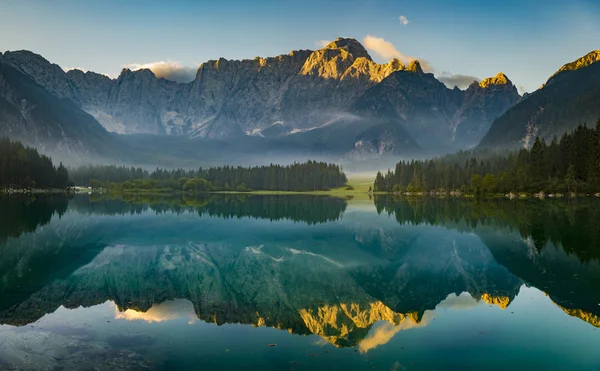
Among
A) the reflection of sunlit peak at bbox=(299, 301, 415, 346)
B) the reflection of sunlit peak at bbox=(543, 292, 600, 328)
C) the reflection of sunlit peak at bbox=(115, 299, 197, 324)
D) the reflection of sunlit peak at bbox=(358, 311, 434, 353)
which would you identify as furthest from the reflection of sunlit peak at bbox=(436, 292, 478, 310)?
the reflection of sunlit peak at bbox=(115, 299, 197, 324)

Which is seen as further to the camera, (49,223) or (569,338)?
(49,223)

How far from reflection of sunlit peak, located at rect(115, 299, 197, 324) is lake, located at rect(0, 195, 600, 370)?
0.13 meters

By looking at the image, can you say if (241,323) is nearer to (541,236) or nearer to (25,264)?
(25,264)

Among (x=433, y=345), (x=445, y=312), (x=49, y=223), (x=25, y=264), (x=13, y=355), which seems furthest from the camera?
(x=49, y=223)

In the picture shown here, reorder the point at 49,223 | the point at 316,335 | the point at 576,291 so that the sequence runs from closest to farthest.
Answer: the point at 316,335 < the point at 576,291 < the point at 49,223

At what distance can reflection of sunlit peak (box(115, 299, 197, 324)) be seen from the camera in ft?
93.7

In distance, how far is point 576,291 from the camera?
112ft

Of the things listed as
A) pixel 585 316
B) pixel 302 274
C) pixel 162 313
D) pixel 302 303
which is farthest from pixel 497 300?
pixel 162 313

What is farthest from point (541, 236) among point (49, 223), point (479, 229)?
point (49, 223)

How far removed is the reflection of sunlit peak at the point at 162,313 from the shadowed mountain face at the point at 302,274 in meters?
0.18

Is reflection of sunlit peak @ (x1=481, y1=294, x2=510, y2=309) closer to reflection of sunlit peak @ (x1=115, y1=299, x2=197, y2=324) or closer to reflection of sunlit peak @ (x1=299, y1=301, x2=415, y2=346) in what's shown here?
reflection of sunlit peak @ (x1=299, y1=301, x2=415, y2=346)

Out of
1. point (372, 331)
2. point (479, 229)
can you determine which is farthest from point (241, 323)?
point (479, 229)

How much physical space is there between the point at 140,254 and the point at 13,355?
33684 mm

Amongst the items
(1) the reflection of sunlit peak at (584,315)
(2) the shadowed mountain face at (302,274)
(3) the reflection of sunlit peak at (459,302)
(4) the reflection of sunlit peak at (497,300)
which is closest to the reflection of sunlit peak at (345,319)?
(2) the shadowed mountain face at (302,274)
